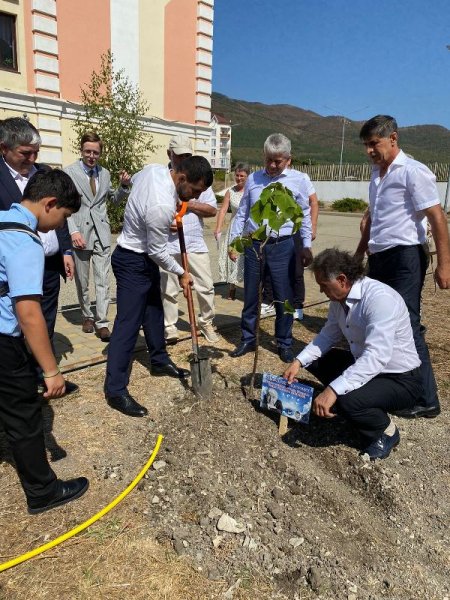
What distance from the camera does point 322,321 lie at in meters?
5.55

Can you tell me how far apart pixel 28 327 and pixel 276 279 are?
241cm

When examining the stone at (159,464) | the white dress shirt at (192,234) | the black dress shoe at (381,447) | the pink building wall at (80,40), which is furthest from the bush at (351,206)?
the stone at (159,464)

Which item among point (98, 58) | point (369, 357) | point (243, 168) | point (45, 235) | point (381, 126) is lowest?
point (369, 357)

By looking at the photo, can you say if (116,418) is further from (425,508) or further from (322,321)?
(322,321)

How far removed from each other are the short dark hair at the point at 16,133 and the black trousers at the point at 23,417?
1.64 m

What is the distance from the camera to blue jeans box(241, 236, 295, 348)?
3.98 m

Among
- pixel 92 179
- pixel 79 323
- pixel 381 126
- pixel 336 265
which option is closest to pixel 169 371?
pixel 79 323

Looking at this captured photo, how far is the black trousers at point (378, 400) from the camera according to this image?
2738 millimetres

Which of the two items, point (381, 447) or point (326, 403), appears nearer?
point (326, 403)

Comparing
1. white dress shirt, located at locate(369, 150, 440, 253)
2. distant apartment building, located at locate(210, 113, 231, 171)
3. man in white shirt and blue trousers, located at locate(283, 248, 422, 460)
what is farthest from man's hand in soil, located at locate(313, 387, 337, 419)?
distant apartment building, located at locate(210, 113, 231, 171)

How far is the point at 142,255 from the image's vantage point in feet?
10.7

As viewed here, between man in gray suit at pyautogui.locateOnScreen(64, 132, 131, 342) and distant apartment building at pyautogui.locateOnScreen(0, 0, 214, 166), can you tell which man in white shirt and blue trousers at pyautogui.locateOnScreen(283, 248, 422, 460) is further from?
distant apartment building at pyautogui.locateOnScreen(0, 0, 214, 166)

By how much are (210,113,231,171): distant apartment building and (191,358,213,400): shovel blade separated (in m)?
63.7

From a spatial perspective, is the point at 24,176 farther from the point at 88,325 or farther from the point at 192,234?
the point at 88,325
